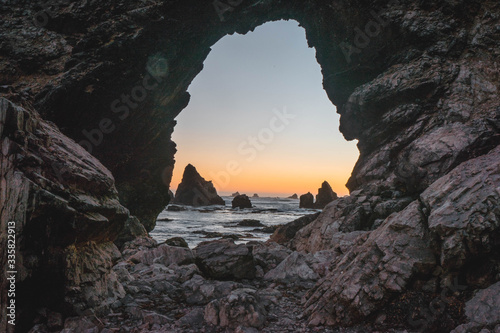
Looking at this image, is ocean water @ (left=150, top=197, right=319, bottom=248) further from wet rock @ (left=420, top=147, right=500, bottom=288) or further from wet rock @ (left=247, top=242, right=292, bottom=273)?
wet rock @ (left=420, top=147, right=500, bottom=288)

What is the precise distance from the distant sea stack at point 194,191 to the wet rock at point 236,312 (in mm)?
92594

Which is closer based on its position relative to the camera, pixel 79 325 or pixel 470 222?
pixel 79 325

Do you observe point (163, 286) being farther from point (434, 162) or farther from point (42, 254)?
point (434, 162)

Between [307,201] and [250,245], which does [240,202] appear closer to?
[307,201]

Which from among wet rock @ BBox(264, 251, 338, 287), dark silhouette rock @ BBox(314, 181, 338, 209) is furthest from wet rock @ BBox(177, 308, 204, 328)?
dark silhouette rock @ BBox(314, 181, 338, 209)

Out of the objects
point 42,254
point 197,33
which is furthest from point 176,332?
point 197,33

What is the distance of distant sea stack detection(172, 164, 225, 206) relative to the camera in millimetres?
99188

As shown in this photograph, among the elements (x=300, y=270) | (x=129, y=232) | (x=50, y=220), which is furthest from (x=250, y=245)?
(x=129, y=232)

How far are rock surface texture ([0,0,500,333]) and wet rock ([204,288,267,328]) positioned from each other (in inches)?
1.7

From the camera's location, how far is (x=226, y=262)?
9.48 m

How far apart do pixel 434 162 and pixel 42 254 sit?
1524 cm

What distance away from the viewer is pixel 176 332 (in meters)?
5.81

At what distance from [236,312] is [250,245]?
4568 millimetres

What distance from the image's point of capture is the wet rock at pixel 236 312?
19.9 feet
